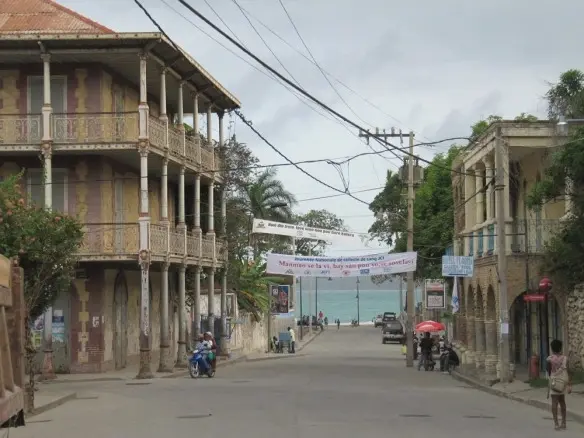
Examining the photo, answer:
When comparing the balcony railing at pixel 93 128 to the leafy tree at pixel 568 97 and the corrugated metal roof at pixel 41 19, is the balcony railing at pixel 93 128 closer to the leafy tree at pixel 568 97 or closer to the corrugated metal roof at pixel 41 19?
the corrugated metal roof at pixel 41 19

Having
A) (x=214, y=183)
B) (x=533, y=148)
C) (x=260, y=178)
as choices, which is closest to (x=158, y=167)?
(x=214, y=183)

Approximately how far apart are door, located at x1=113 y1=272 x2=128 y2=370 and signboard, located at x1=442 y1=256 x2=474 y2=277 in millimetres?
11375

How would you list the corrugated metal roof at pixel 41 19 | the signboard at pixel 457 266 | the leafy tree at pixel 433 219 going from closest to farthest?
the corrugated metal roof at pixel 41 19 < the signboard at pixel 457 266 < the leafy tree at pixel 433 219

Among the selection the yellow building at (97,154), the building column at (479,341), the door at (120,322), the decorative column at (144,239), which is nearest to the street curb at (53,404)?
the decorative column at (144,239)

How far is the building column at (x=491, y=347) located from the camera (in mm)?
33562

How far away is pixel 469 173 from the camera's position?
3544cm

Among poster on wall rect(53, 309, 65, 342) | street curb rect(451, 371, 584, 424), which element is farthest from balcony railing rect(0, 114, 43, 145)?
street curb rect(451, 371, 584, 424)

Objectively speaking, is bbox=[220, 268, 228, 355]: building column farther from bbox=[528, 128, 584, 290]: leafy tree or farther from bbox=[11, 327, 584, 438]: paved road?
bbox=[528, 128, 584, 290]: leafy tree

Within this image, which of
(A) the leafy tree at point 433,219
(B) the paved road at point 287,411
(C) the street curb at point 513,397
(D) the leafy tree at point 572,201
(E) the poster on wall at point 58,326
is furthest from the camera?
(A) the leafy tree at point 433,219

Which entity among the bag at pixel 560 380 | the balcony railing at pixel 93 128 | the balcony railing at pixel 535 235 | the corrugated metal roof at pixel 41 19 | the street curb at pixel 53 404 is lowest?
the street curb at pixel 53 404

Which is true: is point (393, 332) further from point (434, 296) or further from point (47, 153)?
point (47, 153)

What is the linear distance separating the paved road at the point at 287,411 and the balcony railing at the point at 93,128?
7.83 m

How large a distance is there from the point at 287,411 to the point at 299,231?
23221 millimetres

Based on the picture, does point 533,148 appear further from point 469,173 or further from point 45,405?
point 45,405
